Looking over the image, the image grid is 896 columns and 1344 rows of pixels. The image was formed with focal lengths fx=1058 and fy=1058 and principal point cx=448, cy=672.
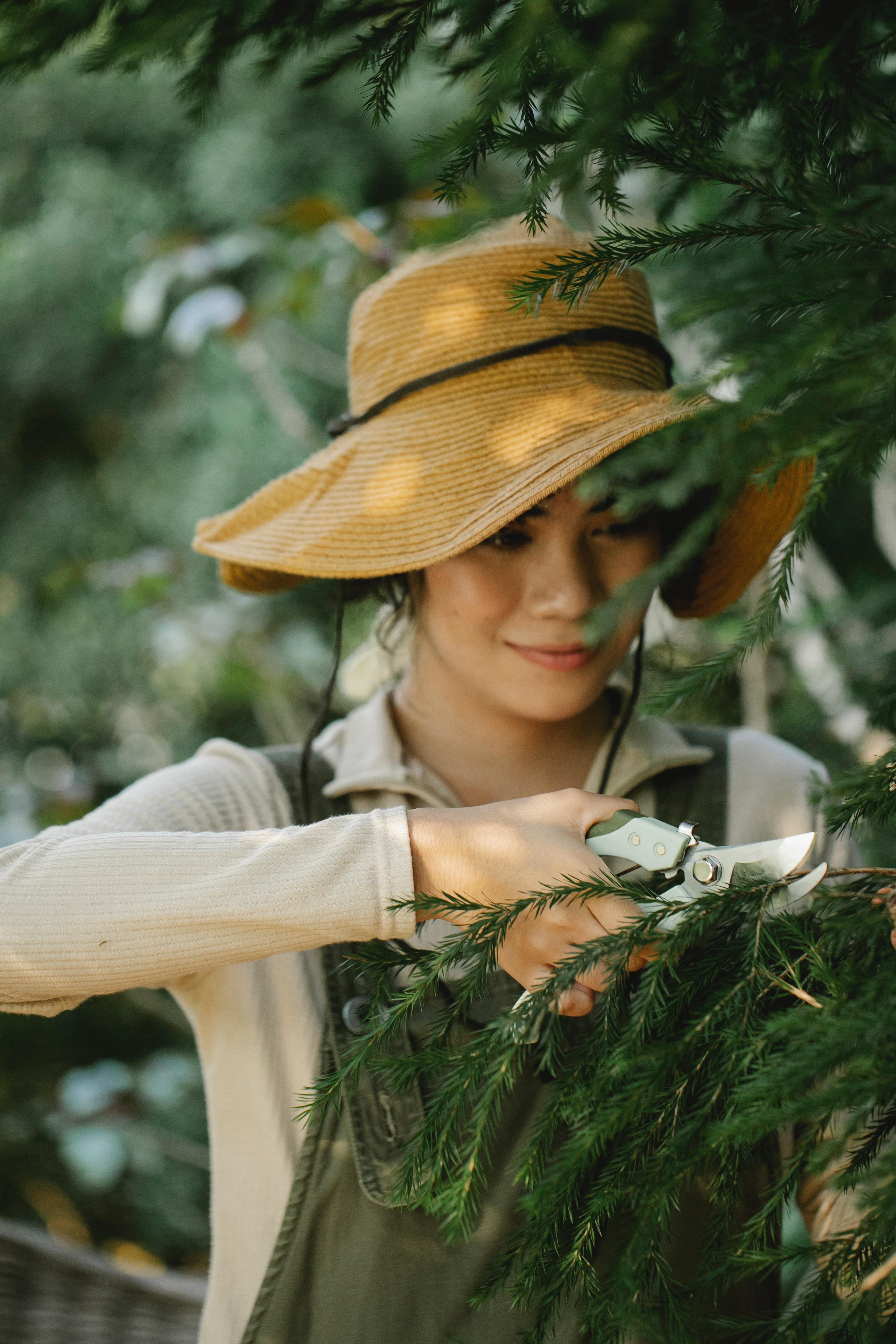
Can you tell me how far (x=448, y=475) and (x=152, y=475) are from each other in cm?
210

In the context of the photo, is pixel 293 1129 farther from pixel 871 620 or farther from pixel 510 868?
pixel 871 620

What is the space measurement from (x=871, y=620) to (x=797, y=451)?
63.1 inches

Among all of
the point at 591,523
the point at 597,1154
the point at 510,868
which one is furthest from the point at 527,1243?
the point at 591,523

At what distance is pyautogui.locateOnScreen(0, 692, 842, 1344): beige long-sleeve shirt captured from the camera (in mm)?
858

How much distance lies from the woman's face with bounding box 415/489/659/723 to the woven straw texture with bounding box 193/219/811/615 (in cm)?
8

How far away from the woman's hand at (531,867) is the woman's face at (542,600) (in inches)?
13.4

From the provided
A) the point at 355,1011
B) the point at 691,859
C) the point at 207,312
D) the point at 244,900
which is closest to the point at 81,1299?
the point at 355,1011

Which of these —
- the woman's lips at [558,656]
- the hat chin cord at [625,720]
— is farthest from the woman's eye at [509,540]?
the hat chin cord at [625,720]

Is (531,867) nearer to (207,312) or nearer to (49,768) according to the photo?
(207,312)

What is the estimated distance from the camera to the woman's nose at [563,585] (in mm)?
1169

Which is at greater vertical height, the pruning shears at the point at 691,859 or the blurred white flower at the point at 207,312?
the blurred white flower at the point at 207,312

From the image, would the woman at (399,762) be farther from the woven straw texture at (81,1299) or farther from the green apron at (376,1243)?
the woven straw texture at (81,1299)

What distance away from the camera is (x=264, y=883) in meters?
0.86

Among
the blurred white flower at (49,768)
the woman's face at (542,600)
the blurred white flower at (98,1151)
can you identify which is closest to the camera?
the woman's face at (542,600)
